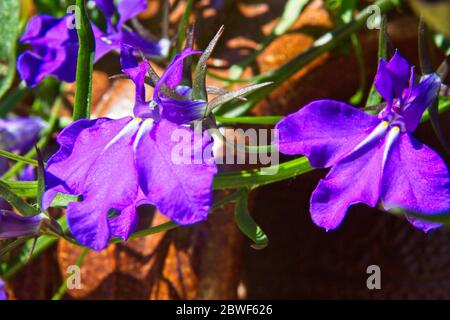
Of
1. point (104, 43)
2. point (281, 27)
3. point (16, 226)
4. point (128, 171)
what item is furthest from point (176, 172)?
point (281, 27)

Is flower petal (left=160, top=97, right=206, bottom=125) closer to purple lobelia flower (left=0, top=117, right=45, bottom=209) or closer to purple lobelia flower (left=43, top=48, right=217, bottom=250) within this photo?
purple lobelia flower (left=43, top=48, right=217, bottom=250)

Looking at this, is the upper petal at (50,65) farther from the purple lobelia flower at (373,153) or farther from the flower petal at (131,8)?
the purple lobelia flower at (373,153)

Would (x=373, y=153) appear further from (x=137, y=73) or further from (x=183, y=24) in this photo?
(x=183, y=24)

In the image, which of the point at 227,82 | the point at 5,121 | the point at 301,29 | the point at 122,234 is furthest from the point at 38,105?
the point at 122,234

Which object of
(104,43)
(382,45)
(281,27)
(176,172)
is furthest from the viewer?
(281,27)

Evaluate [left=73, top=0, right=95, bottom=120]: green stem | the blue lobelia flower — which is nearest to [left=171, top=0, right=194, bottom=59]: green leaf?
[left=73, top=0, right=95, bottom=120]: green stem
